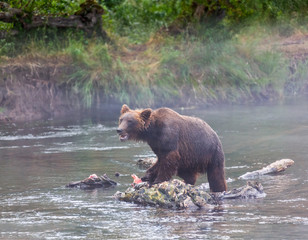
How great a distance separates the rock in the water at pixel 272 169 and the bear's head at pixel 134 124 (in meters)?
2.03

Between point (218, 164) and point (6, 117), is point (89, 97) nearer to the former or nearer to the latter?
point (6, 117)

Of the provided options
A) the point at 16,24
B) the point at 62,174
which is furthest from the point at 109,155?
the point at 16,24

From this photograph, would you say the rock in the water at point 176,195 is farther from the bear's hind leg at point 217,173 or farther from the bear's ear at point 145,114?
the bear's ear at point 145,114

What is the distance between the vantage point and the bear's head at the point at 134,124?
31.2 feet

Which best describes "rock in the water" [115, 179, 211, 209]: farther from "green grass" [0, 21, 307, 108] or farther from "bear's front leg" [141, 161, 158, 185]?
"green grass" [0, 21, 307, 108]

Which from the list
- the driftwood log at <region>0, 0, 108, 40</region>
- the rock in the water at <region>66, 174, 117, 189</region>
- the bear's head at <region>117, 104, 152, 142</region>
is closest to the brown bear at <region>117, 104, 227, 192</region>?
the bear's head at <region>117, 104, 152, 142</region>

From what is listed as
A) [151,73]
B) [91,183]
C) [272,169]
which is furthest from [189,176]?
[151,73]

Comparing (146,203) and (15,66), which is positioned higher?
(15,66)

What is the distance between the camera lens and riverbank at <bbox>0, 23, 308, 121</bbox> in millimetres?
18000

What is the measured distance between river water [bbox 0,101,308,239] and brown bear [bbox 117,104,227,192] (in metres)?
0.66

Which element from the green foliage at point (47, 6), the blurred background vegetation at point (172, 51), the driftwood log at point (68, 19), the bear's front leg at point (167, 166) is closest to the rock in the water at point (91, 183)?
the bear's front leg at point (167, 166)

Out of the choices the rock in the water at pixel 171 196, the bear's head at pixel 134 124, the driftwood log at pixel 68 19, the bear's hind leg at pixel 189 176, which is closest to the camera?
the rock in the water at pixel 171 196

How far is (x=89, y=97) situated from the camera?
18016 mm

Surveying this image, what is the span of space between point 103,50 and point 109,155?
21.6 ft
